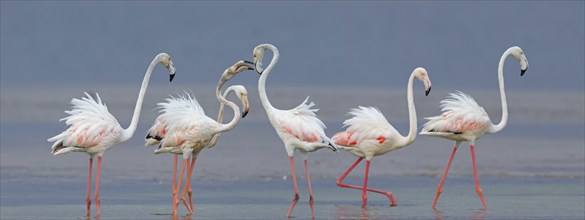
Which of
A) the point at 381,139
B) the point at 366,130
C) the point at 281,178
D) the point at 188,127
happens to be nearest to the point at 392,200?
the point at 381,139

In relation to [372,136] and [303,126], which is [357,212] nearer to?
[303,126]

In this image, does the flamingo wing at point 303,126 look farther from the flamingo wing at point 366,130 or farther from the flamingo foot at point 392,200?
the flamingo foot at point 392,200

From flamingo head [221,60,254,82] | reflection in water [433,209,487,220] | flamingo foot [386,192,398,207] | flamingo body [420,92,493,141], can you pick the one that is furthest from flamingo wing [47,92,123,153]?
flamingo body [420,92,493,141]

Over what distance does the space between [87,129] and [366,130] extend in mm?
2943

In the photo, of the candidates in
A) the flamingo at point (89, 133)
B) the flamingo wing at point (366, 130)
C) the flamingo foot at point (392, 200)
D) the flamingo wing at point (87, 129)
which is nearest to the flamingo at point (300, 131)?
the flamingo wing at point (366, 130)

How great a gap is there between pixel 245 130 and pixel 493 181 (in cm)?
794

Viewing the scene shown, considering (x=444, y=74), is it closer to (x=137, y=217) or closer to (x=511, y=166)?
(x=511, y=166)

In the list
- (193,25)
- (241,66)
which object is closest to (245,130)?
(241,66)

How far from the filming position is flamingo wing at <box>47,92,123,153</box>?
1334 cm

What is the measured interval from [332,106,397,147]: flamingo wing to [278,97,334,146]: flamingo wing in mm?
943

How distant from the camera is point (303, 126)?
535 inches

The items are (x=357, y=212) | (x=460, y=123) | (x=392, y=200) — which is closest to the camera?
(x=357, y=212)

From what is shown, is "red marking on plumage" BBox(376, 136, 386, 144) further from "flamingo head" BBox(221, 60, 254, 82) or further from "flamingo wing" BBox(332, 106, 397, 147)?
"flamingo head" BBox(221, 60, 254, 82)

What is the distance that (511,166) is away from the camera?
18922mm
